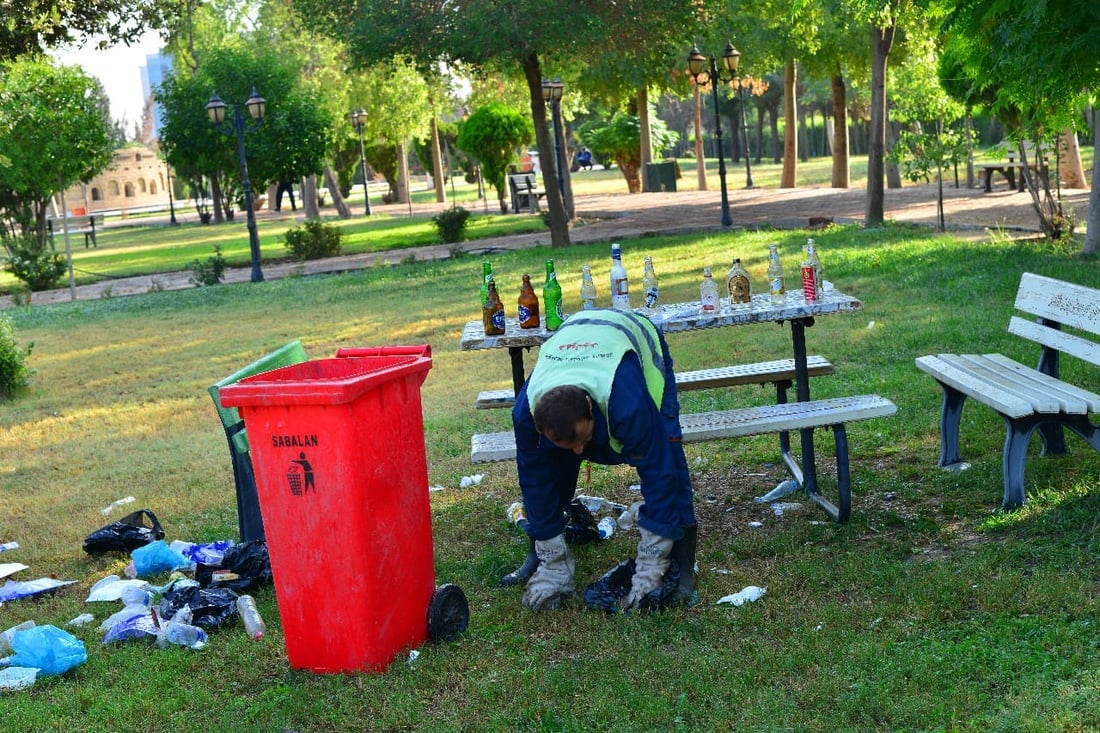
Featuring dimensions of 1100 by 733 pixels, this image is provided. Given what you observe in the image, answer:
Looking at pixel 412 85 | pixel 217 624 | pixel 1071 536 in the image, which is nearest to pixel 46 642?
pixel 217 624

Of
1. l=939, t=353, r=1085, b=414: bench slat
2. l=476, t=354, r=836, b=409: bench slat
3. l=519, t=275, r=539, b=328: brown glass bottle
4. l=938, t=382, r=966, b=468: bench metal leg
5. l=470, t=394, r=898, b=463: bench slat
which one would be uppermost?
l=519, t=275, r=539, b=328: brown glass bottle

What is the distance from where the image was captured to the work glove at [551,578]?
4.95m

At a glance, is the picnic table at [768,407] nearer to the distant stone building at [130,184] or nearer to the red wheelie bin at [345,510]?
the red wheelie bin at [345,510]

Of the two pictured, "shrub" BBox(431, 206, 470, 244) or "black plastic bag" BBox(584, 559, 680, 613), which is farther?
"shrub" BBox(431, 206, 470, 244)

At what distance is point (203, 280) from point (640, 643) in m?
18.9

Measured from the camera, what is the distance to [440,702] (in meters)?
4.20

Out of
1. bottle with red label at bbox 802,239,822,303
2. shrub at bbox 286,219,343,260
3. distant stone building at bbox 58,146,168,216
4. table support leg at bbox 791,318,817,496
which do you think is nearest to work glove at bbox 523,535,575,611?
table support leg at bbox 791,318,817,496

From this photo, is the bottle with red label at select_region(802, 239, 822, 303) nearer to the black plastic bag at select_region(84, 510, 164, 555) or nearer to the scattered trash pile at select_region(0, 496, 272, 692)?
the scattered trash pile at select_region(0, 496, 272, 692)

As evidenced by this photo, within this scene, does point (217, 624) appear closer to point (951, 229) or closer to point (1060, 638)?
point (1060, 638)

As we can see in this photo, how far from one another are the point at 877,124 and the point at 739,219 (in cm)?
538

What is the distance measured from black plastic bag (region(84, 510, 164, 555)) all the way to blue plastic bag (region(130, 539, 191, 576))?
389 mm

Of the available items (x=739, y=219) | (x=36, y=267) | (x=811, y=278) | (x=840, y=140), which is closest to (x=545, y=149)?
(x=739, y=219)

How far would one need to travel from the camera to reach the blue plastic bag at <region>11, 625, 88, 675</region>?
4.81m

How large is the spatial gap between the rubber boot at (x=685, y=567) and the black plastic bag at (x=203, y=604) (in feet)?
6.41
